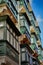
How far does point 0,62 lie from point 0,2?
9.34 metres

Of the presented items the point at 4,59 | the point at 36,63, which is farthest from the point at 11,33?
the point at 36,63

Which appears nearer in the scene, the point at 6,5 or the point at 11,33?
the point at 11,33

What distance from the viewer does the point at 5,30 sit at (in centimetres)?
2597

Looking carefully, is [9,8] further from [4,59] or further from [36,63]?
[36,63]

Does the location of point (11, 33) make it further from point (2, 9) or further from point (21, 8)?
point (21, 8)

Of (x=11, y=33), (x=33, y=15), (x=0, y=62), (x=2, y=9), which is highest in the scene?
(x=33, y=15)

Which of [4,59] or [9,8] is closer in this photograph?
[4,59]

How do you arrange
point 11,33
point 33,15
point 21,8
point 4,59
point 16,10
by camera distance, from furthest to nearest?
point 33,15, point 21,8, point 16,10, point 11,33, point 4,59

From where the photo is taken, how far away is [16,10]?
37.5 meters

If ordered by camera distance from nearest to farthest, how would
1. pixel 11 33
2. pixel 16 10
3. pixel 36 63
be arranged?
pixel 11 33
pixel 16 10
pixel 36 63

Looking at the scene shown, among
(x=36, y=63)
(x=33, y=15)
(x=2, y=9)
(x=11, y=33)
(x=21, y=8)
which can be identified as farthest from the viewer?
(x=33, y=15)

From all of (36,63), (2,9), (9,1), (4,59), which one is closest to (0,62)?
(4,59)

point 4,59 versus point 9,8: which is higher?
point 9,8

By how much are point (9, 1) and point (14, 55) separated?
8450 millimetres
